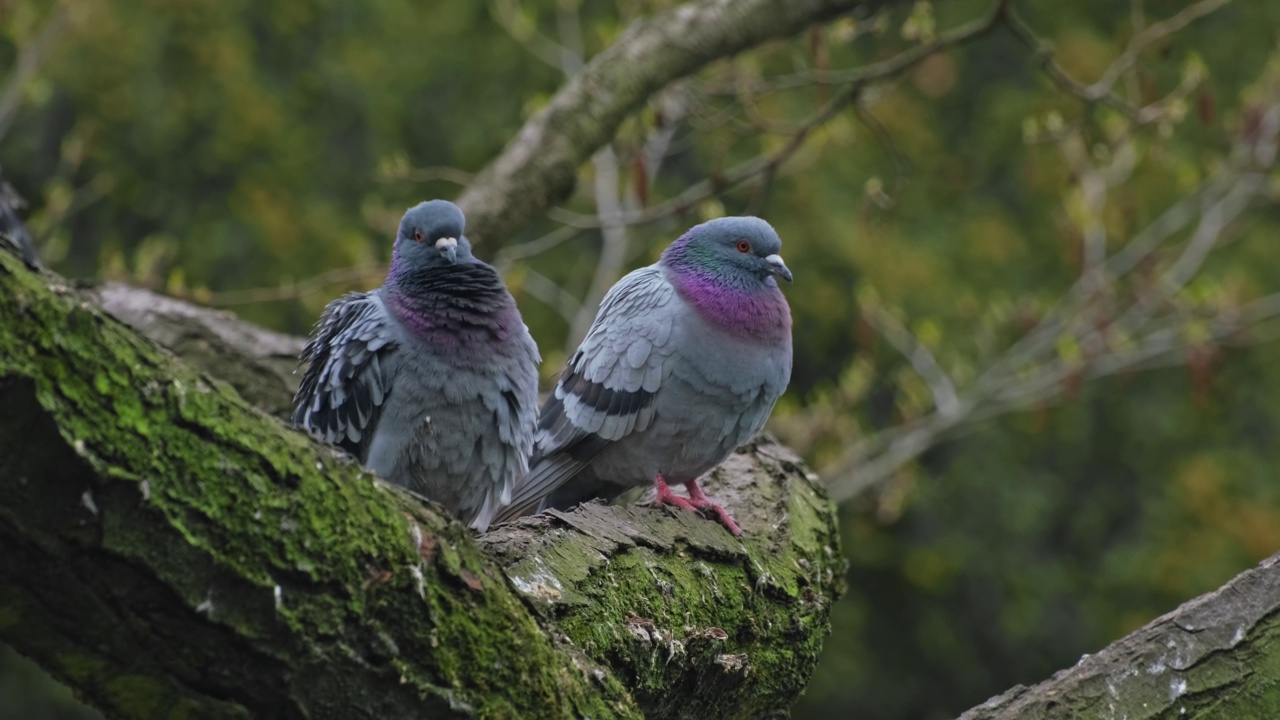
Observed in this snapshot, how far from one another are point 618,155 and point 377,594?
6.13 m

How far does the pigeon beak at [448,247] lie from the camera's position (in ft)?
15.6

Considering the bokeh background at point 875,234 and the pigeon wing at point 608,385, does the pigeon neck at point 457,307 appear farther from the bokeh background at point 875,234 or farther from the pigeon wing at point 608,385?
the bokeh background at point 875,234

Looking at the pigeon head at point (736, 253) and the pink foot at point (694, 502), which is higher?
the pigeon head at point (736, 253)

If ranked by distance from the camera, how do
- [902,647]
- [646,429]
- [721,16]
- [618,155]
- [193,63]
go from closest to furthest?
[646,429] → [721,16] → [618,155] → [193,63] → [902,647]

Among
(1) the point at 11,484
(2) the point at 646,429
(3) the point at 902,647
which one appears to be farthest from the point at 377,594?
(3) the point at 902,647

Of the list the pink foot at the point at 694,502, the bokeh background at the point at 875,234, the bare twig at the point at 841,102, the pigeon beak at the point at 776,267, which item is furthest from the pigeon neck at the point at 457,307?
the bokeh background at the point at 875,234

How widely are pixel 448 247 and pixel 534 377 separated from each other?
0.51 meters

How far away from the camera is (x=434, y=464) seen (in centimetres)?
478

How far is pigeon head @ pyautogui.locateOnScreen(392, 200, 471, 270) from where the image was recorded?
15.8ft

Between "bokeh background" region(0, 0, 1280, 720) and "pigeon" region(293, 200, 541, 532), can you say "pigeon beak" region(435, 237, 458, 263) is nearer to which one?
"pigeon" region(293, 200, 541, 532)

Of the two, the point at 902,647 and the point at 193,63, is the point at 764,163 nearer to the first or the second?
the point at 193,63

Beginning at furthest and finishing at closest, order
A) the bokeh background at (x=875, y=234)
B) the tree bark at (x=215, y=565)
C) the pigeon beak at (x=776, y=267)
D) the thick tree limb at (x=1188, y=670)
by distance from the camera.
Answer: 1. the bokeh background at (x=875, y=234)
2. the pigeon beak at (x=776, y=267)
3. the thick tree limb at (x=1188, y=670)
4. the tree bark at (x=215, y=565)

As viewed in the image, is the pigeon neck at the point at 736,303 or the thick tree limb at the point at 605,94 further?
the thick tree limb at the point at 605,94

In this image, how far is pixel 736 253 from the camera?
5.50m
